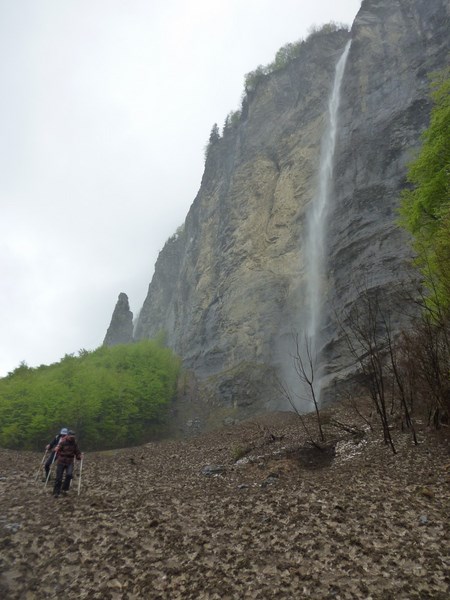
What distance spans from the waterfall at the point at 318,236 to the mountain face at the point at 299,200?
0.73 m

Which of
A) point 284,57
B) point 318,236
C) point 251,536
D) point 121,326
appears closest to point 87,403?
point 318,236

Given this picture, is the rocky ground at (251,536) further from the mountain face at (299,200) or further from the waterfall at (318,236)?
the waterfall at (318,236)

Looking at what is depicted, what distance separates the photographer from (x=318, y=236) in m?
43.2

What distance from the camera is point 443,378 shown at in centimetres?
1197

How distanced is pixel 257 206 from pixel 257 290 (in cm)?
1241

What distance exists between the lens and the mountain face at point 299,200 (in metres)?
36.8

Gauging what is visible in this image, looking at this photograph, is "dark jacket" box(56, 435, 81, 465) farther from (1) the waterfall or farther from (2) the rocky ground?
(1) the waterfall

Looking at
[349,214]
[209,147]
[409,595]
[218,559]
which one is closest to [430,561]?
[409,595]

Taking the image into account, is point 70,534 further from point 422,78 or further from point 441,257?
point 422,78

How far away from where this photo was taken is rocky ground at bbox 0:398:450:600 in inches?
238

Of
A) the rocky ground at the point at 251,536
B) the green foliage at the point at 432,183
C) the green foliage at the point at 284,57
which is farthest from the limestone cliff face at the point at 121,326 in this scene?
the rocky ground at the point at 251,536

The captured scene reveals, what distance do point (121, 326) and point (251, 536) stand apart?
86.0 meters

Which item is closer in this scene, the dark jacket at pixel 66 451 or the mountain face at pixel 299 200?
the dark jacket at pixel 66 451

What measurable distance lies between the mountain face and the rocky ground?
23425 mm
